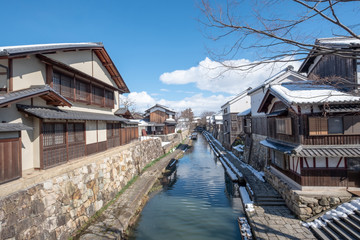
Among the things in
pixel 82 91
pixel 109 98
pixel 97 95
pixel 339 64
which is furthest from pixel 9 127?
pixel 339 64

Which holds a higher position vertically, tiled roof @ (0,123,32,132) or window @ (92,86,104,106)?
window @ (92,86,104,106)

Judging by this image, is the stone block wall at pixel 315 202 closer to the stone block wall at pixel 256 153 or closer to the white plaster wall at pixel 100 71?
Answer: the stone block wall at pixel 256 153

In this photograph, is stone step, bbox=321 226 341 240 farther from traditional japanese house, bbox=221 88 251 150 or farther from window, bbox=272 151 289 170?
traditional japanese house, bbox=221 88 251 150

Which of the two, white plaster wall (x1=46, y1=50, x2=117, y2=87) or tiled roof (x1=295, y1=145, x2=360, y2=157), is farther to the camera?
white plaster wall (x1=46, y1=50, x2=117, y2=87)

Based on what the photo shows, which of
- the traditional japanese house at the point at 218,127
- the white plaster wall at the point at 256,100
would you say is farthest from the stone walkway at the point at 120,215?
the traditional japanese house at the point at 218,127

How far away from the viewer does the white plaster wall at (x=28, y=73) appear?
780cm

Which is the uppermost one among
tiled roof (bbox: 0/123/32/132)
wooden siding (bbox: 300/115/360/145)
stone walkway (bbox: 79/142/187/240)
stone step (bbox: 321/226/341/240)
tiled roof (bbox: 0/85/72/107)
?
tiled roof (bbox: 0/85/72/107)

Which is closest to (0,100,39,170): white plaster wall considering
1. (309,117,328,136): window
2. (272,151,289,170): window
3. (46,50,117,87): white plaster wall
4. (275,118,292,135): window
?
(46,50,117,87): white plaster wall

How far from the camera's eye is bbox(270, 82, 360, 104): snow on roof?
8.81 meters

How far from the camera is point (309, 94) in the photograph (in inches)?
393

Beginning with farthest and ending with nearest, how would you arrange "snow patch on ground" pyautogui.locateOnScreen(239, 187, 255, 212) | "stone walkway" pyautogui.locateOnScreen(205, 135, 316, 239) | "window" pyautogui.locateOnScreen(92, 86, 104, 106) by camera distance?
"window" pyautogui.locateOnScreen(92, 86, 104, 106), "snow patch on ground" pyautogui.locateOnScreen(239, 187, 255, 212), "stone walkway" pyautogui.locateOnScreen(205, 135, 316, 239)

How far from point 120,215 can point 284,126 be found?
11.0 meters

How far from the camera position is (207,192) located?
14719 millimetres

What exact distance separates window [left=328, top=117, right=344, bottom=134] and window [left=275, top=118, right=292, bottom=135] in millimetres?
1820
